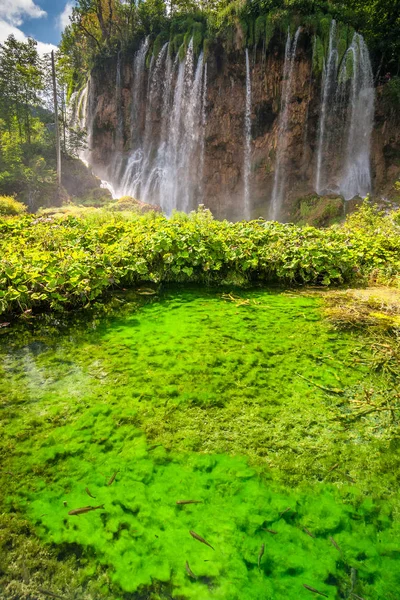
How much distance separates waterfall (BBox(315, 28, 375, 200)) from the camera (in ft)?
51.7

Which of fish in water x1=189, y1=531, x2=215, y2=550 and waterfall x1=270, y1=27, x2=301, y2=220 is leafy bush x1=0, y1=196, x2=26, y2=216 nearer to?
waterfall x1=270, y1=27, x2=301, y2=220

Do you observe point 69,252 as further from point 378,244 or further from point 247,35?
point 247,35

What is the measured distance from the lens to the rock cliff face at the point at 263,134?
16172 mm

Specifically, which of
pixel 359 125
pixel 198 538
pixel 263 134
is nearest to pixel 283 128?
pixel 263 134

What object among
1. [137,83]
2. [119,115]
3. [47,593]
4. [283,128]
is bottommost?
[47,593]

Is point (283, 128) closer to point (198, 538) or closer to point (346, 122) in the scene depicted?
point (346, 122)

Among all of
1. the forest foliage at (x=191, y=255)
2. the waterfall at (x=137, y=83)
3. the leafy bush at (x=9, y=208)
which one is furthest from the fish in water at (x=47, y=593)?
the waterfall at (x=137, y=83)

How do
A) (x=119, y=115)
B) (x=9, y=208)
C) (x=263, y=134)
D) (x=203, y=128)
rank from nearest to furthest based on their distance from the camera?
1. (x=9, y=208)
2. (x=263, y=134)
3. (x=203, y=128)
4. (x=119, y=115)

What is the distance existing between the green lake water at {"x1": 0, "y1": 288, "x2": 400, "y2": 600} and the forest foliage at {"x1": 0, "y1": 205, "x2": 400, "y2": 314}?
1.13m

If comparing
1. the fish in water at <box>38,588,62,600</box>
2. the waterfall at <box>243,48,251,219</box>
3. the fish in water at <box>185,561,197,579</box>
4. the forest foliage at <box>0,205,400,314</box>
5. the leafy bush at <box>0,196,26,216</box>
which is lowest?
the fish in water at <box>38,588,62,600</box>

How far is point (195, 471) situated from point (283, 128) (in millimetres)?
19073

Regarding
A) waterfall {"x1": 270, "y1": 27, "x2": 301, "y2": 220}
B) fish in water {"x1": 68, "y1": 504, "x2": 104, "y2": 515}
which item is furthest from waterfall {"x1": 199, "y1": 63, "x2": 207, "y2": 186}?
fish in water {"x1": 68, "y1": 504, "x2": 104, "y2": 515}

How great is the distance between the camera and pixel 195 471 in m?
1.83

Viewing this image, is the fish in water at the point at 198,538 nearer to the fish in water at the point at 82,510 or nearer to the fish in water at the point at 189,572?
the fish in water at the point at 189,572
